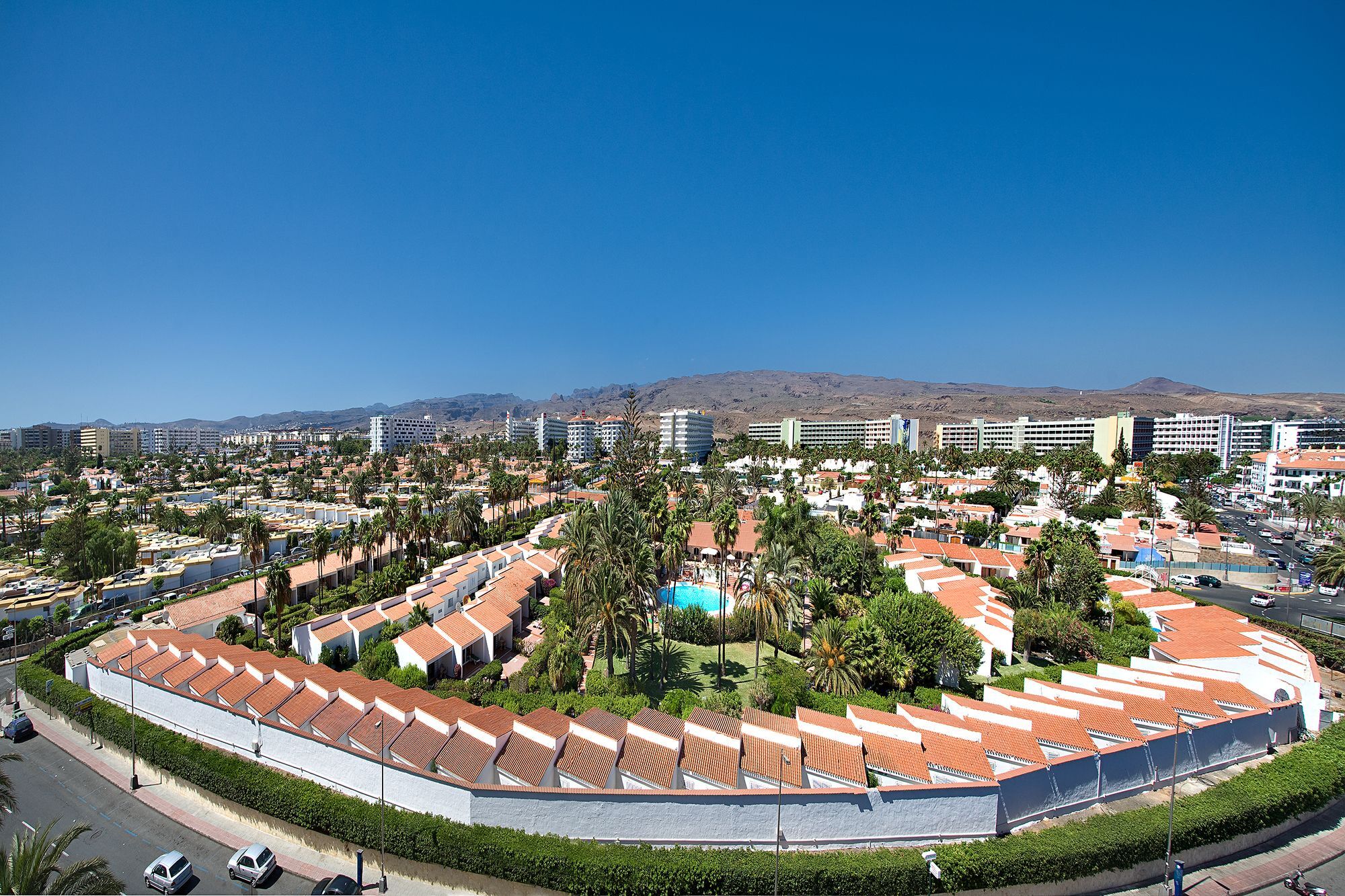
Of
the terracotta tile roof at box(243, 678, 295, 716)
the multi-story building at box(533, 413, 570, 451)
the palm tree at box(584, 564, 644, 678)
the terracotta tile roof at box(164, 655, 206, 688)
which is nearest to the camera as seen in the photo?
the terracotta tile roof at box(243, 678, 295, 716)

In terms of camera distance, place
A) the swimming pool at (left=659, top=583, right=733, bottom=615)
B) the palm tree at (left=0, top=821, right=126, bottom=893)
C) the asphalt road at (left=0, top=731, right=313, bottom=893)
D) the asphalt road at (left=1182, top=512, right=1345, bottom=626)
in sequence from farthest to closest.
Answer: the swimming pool at (left=659, top=583, right=733, bottom=615), the asphalt road at (left=1182, top=512, right=1345, bottom=626), the asphalt road at (left=0, top=731, right=313, bottom=893), the palm tree at (left=0, top=821, right=126, bottom=893)

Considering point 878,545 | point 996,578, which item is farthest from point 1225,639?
point 878,545

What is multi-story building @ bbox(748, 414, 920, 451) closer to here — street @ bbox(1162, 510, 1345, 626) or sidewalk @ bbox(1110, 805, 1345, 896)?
street @ bbox(1162, 510, 1345, 626)

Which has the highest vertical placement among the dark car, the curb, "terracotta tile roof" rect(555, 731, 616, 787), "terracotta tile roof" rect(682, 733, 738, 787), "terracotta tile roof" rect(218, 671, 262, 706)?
"terracotta tile roof" rect(682, 733, 738, 787)

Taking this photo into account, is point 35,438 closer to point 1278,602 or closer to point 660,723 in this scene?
point 660,723

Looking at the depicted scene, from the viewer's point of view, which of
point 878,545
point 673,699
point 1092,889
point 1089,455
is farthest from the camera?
point 1089,455

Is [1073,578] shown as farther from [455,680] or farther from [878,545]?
[455,680]

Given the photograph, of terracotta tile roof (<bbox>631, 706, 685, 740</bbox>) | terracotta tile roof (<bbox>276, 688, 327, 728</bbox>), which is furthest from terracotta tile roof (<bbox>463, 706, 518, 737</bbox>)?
terracotta tile roof (<bbox>276, 688, 327, 728</bbox>)

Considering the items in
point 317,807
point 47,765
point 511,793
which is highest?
point 511,793

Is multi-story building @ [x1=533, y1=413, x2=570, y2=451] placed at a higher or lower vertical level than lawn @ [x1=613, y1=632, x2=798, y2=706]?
higher
